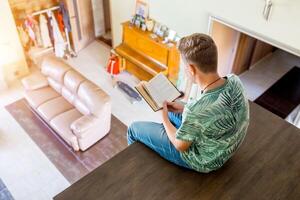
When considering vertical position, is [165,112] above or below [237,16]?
below

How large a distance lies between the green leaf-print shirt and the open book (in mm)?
431

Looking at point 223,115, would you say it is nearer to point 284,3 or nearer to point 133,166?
point 133,166

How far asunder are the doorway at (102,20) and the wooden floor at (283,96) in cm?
350

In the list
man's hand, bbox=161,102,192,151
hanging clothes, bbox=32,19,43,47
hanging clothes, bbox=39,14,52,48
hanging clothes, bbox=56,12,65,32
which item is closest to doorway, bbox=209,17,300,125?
man's hand, bbox=161,102,192,151

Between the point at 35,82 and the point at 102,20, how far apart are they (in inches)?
99.4

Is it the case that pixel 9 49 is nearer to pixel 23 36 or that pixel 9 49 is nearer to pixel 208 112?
pixel 23 36

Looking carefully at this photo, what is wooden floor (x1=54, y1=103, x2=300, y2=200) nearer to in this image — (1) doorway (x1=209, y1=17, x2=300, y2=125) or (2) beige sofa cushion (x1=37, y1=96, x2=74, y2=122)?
(2) beige sofa cushion (x1=37, y1=96, x2=74, y2=122)

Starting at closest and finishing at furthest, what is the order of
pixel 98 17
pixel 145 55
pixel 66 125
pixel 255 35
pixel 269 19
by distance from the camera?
pixel 269 19
pixel 255 35
pixel 66 125
pixel 145 55
pixel 98 17

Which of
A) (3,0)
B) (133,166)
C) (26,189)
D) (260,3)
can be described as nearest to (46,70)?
(3,0)

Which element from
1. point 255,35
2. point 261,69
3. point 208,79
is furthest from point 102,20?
point 208,79

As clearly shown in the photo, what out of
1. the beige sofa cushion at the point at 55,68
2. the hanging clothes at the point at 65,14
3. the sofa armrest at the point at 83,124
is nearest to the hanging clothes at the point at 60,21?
the hanging clothes at the point at 65,14

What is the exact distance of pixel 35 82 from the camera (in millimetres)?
4484

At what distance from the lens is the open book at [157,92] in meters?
2.23

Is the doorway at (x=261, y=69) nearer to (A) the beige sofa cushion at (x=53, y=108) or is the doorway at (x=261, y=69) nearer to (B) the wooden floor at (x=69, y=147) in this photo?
(B) the wooden floor at (x=69, y=147)
